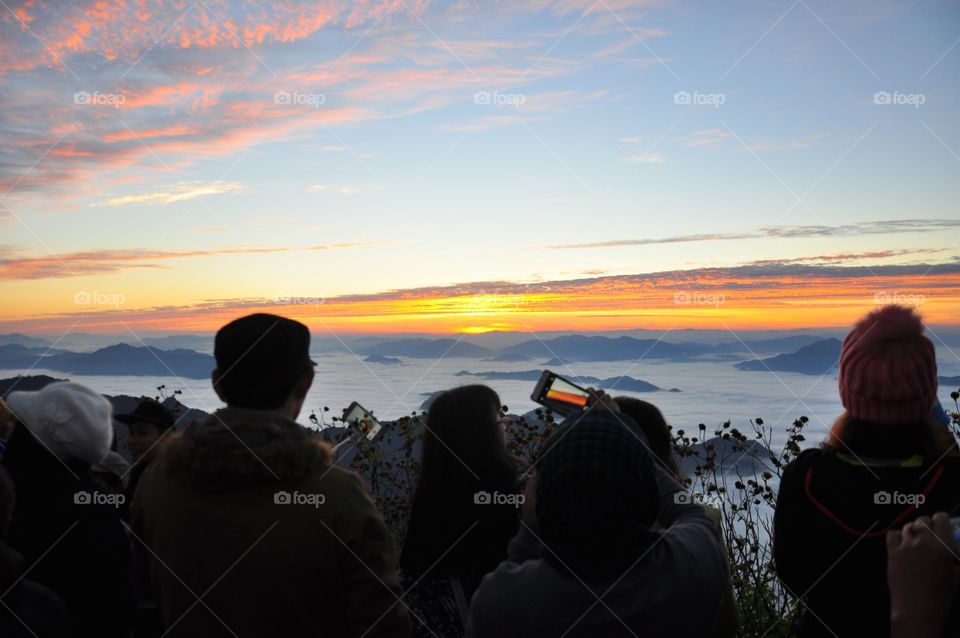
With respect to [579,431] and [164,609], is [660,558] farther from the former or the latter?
[164,609]

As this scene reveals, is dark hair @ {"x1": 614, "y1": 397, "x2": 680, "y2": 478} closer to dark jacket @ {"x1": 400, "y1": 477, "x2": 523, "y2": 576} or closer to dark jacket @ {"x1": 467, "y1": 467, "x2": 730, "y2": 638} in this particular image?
dark jacket @ {"x1": 400, "y1": 477, "x2": 523, "y2": 576}

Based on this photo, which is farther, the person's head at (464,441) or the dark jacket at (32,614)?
the person's head at (464,441)

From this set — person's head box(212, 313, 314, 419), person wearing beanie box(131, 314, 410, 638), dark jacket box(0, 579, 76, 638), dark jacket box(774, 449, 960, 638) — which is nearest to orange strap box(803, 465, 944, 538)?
dark jacket box(774, 449, 960, 638)

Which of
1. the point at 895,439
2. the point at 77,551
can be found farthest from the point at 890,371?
the point at 77,551

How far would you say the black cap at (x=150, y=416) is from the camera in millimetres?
5328

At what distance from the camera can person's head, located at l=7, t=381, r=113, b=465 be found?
3.41 metres

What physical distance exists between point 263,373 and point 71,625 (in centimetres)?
92

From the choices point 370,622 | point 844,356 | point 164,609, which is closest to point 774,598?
point 844,356

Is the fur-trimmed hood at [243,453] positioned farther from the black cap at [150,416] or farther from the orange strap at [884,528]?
the black cap at [150,416]

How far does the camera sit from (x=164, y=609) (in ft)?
8.97

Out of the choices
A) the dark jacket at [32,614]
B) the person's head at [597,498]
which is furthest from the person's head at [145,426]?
the person's head at [597,498]

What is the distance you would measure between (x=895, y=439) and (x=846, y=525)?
0.29 metres
